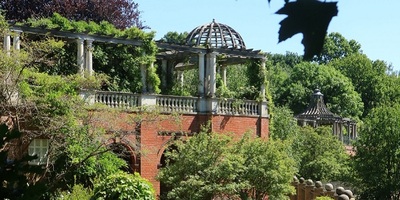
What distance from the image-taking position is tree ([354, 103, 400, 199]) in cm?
2452

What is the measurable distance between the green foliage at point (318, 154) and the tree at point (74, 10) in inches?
399

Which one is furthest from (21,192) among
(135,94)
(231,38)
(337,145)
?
(337,145)

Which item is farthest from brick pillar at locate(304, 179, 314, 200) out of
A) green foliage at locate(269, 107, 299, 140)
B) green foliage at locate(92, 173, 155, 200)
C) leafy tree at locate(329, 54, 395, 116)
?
leafy tree at locate(329, 54, 395, 116)

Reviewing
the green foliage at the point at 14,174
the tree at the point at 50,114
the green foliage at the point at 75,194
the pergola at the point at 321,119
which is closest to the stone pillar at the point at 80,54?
the tree at the point at 50,114

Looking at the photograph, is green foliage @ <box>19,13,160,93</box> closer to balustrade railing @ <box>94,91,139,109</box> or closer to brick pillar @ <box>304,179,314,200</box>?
balustrade railing @ <box>94,91,139,109</box>

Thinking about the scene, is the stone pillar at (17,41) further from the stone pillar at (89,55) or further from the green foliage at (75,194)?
the green foliage at (75,194)

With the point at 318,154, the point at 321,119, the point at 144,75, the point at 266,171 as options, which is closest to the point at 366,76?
the point at 321,119

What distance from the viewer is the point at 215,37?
2745cm

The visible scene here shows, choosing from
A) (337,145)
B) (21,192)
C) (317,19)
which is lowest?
(337,145)

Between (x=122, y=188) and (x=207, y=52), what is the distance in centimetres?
869

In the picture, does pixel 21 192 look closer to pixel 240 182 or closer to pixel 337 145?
pixel 240 182

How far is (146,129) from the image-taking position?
25141 mm

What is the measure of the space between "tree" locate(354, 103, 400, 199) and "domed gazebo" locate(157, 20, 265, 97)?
4064mm

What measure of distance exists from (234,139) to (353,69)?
42.4 m
